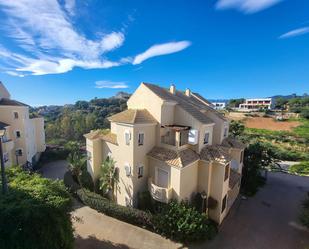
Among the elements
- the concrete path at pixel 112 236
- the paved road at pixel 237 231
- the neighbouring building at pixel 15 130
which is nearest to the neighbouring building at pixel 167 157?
the paved road at pixel 237 231

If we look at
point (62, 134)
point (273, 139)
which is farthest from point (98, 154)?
point (273, 139)

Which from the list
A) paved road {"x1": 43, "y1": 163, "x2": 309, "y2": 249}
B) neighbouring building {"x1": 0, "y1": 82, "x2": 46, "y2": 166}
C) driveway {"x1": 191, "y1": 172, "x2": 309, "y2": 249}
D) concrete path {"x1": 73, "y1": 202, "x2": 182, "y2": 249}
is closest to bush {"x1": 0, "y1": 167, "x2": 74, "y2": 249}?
paved road {"x1": 43, "y1": 163, "x2": 309, "y2": 249}

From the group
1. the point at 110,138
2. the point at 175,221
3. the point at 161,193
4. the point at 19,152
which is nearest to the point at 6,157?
the point at 19,152

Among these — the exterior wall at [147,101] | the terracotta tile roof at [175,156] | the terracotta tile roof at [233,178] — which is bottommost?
the terracotta tile roof at [233,178]

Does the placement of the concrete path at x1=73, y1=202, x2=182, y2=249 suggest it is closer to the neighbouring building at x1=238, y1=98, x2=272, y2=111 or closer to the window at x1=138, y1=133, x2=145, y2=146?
the window at x1=138, y1=133, x2=145, y2=146

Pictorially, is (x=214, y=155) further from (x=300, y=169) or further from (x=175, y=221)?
(x=300, y=169)

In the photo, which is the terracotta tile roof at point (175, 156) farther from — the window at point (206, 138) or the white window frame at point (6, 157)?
the white window frame at point (6, 157)

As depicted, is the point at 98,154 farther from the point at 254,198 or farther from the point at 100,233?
the point at 254,198
